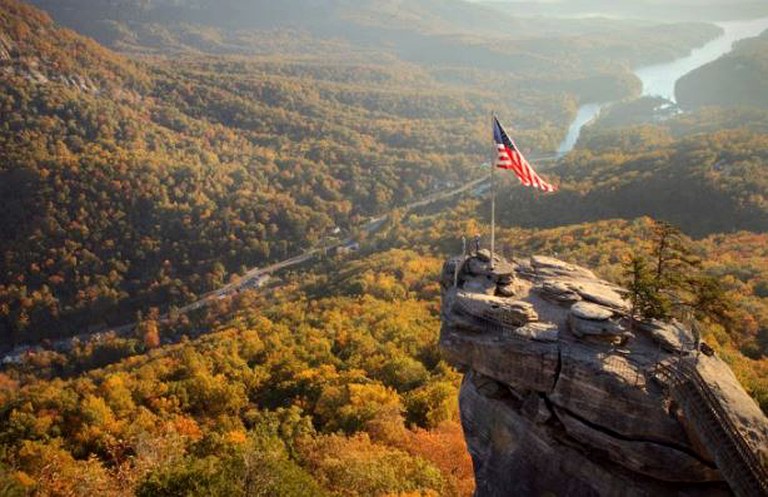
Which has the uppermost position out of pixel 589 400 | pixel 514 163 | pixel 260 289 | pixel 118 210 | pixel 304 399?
pixel 514 163

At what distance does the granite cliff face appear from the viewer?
22.3 metres

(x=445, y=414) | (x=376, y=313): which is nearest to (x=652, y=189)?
(x=376, y=313)

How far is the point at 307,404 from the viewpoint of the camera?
2259 inches

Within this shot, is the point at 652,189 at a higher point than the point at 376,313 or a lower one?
higher

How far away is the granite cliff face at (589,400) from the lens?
22281mm

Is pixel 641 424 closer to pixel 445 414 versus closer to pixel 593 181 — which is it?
pixel 445 414

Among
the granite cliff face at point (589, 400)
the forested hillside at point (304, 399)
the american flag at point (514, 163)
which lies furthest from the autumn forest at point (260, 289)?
the american flag at point (514, 163)

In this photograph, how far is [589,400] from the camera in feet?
80.2

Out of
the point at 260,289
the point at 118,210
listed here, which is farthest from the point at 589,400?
the point at 118,210

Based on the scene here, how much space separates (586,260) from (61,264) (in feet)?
411

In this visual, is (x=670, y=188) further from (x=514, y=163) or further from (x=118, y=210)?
(x=118, y=210)

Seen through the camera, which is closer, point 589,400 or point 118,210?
point 589,400

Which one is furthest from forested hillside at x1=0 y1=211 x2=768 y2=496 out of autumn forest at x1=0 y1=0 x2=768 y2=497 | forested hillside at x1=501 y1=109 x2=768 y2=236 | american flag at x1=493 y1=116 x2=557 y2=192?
forested hillside at x1=501 y1=109 x2=768 y2=236

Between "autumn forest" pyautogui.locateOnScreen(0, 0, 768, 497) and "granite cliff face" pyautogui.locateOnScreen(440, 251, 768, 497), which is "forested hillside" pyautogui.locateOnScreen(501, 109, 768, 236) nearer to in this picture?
Answer: "autumn forest" pyautogui.locateOnScreen(0, 0, 768, 497)
